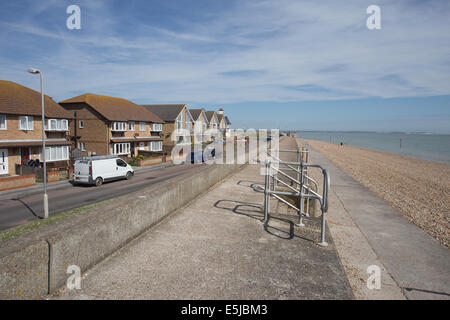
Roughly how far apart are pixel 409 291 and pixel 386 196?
10.3 m

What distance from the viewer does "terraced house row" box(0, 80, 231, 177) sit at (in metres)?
22.4

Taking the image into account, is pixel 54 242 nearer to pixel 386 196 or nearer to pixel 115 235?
pixel 115 235

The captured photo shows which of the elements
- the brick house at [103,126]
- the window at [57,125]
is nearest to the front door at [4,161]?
the window at [57,125]

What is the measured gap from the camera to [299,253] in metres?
5.93

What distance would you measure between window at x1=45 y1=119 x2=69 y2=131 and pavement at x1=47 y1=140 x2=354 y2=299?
23974 mm

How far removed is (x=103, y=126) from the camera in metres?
32.7

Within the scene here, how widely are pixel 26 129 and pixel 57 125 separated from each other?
3.67 meters

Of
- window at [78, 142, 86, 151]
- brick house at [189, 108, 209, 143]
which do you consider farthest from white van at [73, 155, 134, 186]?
brick house at [189, 108, 209, 143]

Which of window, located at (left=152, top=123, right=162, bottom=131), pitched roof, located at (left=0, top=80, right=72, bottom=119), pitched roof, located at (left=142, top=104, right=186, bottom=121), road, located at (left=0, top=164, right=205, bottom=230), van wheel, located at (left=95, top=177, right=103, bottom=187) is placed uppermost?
pitched roof, located at (left=142, top=104, right=186, bottom=121)

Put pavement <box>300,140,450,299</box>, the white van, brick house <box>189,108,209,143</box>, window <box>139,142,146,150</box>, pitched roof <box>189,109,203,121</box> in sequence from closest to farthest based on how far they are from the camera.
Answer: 1. pavement <box>300,140,450,299</box>
2. the white van
3. window <box>139,142,146,150</box>
4. brick house <box>189,108,209,143</box>
5. pitched roof <box>189,109,203,121</box>

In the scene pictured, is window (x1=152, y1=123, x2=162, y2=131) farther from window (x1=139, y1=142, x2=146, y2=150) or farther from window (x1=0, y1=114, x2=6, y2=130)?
window (x1=0, y1=114, x2=6, y2=130)

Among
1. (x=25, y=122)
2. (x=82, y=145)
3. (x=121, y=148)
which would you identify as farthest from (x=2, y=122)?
(x=121, y=148)

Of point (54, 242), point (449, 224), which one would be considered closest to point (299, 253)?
point (54, 242)

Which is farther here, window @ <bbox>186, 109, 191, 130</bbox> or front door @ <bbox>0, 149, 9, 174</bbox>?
window @ <bbox>186, 109, 191, 130</bbox>
